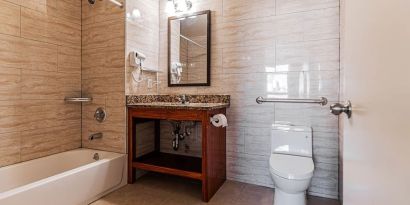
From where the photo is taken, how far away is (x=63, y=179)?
167 centimetres

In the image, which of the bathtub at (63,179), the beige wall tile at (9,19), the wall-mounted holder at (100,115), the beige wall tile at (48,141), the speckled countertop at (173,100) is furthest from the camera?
the wall-mounted holder at (100,115)

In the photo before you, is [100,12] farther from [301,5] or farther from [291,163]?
[291,163]

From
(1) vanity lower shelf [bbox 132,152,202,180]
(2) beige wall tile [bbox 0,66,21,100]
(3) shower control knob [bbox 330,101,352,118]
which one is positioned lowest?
(1) vanity lower shelf [bbox 132,152,202,180]

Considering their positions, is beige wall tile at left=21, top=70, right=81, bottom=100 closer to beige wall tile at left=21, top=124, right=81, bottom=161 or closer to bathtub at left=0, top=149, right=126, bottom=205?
beige wall tile at left=21, top=124, right=81, bottom=161

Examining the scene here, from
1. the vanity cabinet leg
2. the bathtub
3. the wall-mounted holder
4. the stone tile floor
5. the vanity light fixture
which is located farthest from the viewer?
the vanity light fixture

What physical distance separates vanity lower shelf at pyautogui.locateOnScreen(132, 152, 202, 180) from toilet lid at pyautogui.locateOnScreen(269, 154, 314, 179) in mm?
706

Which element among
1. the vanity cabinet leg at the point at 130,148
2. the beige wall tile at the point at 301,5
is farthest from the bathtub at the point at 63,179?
the beige wall tile at the point at 301,5

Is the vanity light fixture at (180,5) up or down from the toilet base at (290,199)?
up

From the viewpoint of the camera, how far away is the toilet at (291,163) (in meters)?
1.57

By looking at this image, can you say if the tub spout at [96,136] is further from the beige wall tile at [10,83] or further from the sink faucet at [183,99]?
the sink faucet at [183,99]

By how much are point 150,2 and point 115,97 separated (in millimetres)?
1268

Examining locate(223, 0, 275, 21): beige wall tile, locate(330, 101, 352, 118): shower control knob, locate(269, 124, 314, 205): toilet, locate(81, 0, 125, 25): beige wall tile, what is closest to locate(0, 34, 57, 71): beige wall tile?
locate(81, 0, 125, 25): beige wall tile

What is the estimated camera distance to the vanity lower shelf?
2061mm

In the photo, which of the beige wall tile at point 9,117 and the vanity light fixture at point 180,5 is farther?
the vanity light fixture at point 180,5
